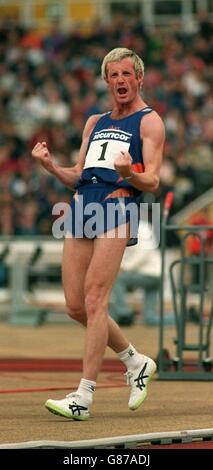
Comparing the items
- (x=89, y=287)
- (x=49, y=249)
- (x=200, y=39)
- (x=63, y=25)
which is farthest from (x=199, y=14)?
(x=89, y=287)

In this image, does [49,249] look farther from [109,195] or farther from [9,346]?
[109,195]

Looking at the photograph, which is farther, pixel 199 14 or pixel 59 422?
pixel 199 14

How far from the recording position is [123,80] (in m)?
9.10

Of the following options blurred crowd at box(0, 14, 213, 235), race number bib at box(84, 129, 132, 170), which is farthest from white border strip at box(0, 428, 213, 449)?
blurred crowd at box(0, 14, 213, 235)

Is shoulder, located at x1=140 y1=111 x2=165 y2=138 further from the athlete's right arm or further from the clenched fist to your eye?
the clenched fist

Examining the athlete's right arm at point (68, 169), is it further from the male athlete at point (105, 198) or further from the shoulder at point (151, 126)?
the shoulder at point (151, 126)

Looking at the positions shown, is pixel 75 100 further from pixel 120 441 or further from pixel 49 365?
pixel 120 441

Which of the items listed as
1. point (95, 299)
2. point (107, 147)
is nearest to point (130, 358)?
point (95, 299)

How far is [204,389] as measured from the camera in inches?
432

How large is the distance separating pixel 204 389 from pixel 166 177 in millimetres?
13593

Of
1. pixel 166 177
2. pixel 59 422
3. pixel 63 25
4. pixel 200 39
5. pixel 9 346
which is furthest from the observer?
pixel 63 25

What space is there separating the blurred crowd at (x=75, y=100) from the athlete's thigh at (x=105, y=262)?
1428 centimetres

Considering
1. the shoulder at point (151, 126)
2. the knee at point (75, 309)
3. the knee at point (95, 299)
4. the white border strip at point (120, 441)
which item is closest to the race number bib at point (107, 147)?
the shoulder at point (151, 126)

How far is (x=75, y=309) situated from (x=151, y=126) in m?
1.27
